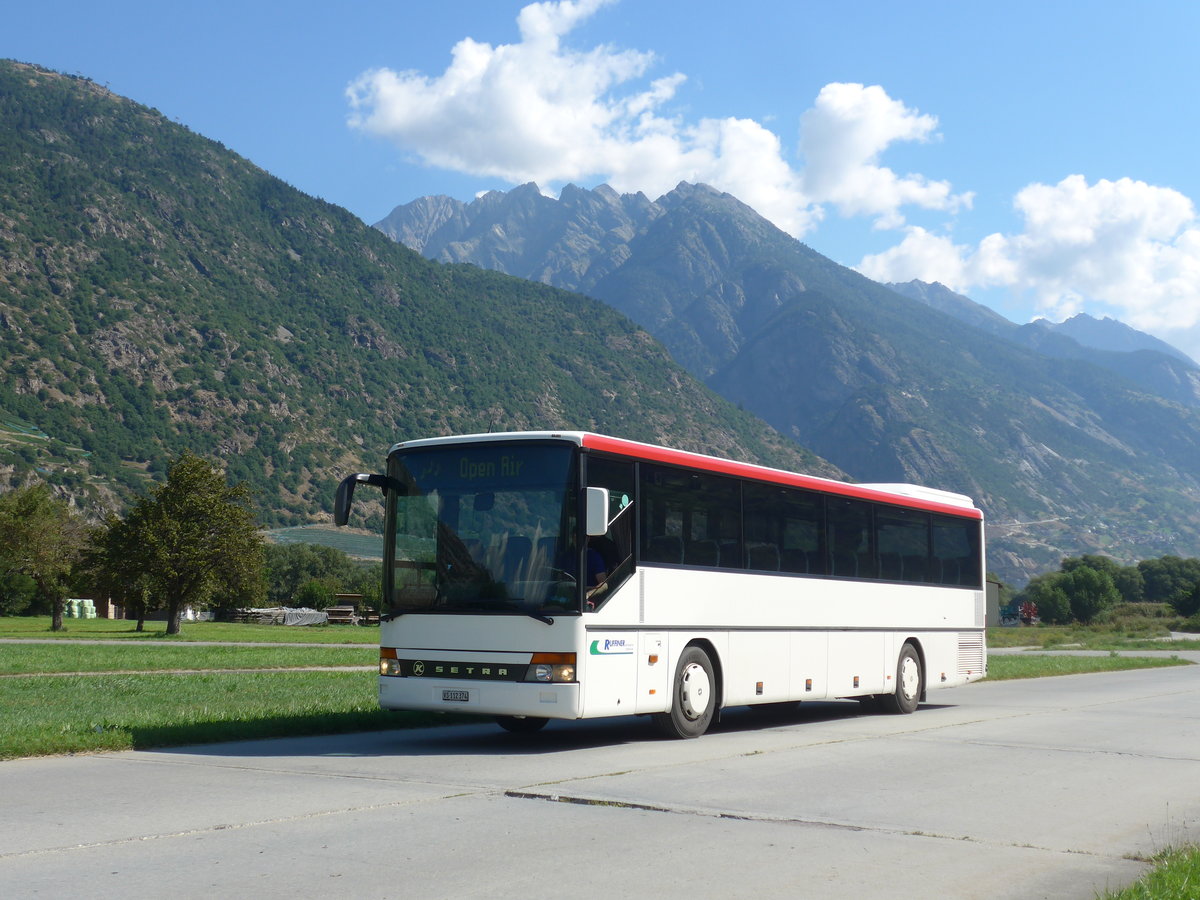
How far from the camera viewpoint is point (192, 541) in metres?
49.1

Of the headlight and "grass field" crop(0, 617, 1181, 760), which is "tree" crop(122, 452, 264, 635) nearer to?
"grass field" crop(0, 617, 1181, 760)

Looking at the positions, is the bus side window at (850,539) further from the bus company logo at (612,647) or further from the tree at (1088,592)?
the tree at (1088,592)

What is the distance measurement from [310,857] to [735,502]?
8.58 m

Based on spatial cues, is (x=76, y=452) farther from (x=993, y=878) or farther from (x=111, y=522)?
(x=993, y=878)

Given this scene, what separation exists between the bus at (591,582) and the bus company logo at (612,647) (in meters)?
0.03

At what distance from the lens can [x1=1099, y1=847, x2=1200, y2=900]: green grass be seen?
20.0 ft

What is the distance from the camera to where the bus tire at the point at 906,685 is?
1839 centimetres

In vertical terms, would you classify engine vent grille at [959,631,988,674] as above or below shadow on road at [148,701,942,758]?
above

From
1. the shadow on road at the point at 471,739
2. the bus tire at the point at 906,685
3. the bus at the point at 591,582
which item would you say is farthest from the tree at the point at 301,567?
the bus at the point at 591,582

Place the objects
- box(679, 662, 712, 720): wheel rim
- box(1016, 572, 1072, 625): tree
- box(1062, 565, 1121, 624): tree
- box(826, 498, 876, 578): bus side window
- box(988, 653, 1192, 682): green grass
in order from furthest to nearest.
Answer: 1. box(1062, 565, 1121, 624): tree
2. box(1016, 572, 1072, 625): tree
3. box(988, 653, 1192, 682): green grass
4. box(826, 498, 876, 578): bus side window
5. box(679, 662, 712, 720): wheel rim

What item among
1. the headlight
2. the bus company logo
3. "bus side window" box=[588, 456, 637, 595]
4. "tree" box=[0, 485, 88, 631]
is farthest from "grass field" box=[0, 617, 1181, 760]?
"tree" box=[0, 485, 88, 631]

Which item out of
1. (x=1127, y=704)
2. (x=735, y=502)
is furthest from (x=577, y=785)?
(x=1127, y=704)

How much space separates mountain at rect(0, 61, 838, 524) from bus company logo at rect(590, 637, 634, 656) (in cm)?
10943

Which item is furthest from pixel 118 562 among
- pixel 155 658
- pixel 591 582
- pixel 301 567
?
pixel 301 567
